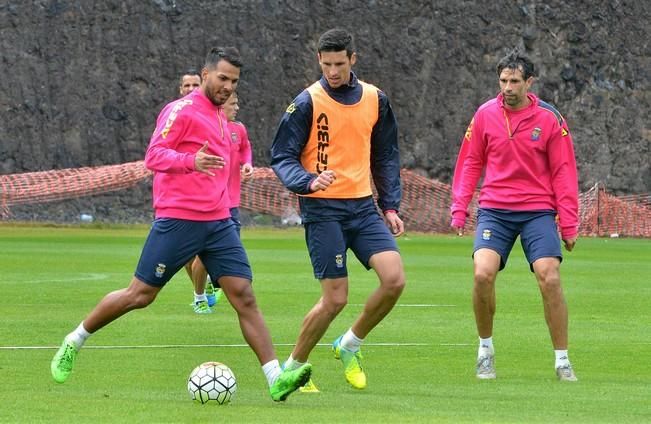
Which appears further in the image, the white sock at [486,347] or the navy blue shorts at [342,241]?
the white sock at [486,347]

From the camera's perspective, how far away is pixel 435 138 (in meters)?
60.4

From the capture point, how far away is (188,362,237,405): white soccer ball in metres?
8.98

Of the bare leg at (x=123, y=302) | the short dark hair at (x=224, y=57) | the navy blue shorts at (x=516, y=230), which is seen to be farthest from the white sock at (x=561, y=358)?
the short dark hair at (x=224, y=57)

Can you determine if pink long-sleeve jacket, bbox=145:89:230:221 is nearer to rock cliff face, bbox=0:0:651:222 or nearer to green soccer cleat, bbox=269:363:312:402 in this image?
green soccer cleat, bbox=269:363:312:402

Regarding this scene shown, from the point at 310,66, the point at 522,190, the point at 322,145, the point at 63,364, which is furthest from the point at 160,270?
the point at 310,66

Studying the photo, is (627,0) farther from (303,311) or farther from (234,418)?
(234,418)

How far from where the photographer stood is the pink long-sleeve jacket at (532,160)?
11203 mm

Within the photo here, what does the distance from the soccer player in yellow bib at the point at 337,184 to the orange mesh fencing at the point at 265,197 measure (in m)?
39.9

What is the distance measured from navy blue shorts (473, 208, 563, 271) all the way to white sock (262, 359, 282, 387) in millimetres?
2387

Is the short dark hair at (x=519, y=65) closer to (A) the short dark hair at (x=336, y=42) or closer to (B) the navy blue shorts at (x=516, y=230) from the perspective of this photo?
(B) the navy blue shorts at (x=516, y=230)

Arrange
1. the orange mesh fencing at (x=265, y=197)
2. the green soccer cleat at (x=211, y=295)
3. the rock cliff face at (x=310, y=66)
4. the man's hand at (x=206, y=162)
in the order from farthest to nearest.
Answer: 1. the rock cliff face at (x=310, y=66)
2. the orange mesh fencing at (x=265, y=197)
3. the green soccer cleat at (x=211, y=295)
4. the man's hand at (x=206, y=162)

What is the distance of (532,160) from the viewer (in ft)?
36.9

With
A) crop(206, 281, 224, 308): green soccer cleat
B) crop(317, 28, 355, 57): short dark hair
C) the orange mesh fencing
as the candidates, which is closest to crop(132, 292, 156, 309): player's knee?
crop(317, 28, 355, 57): short dark hair

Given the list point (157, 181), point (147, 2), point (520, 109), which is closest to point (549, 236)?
point (520, 109)
